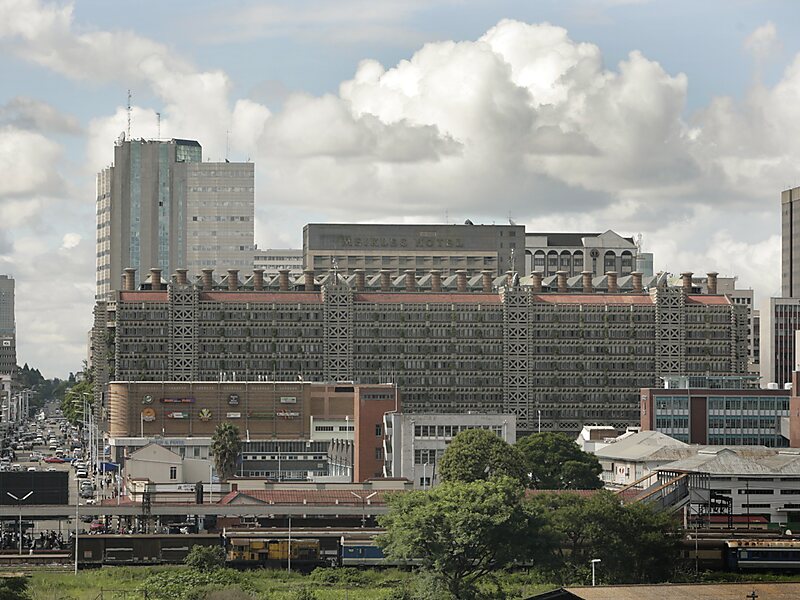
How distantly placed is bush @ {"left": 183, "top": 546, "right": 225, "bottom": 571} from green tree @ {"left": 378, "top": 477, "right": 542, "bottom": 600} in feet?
55.0

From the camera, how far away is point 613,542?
155750 millimetres

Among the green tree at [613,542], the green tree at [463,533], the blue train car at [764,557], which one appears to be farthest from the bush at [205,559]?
the blue train car at [764,557]

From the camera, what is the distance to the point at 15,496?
196125mm

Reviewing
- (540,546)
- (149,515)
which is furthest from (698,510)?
(149,515)

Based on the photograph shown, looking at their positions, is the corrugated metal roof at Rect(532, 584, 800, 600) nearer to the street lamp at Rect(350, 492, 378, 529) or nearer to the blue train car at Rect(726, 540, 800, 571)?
the blue train car at Rect(726, 540, 800, 571)

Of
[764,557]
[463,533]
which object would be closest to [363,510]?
[463,533]

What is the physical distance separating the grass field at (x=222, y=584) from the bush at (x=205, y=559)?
1.19 metres

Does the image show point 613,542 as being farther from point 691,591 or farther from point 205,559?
point 205,559

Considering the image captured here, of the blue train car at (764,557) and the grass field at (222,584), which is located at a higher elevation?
the blue train car at (764,557)

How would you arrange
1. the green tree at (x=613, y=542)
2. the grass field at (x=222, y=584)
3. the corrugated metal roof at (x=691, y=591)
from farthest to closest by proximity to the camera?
the green tree at (x=613, y=542) < the grass field at (x=222, y=584) < the corrugated metal roof at (x=691, y=591)

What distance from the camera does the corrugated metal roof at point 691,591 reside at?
135 meters

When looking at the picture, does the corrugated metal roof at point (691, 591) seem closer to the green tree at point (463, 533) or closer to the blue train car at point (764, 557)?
the green tree at point (463, 533)

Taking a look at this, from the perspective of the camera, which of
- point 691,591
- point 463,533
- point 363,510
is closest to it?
point 691,591

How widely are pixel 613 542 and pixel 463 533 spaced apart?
16.1m
